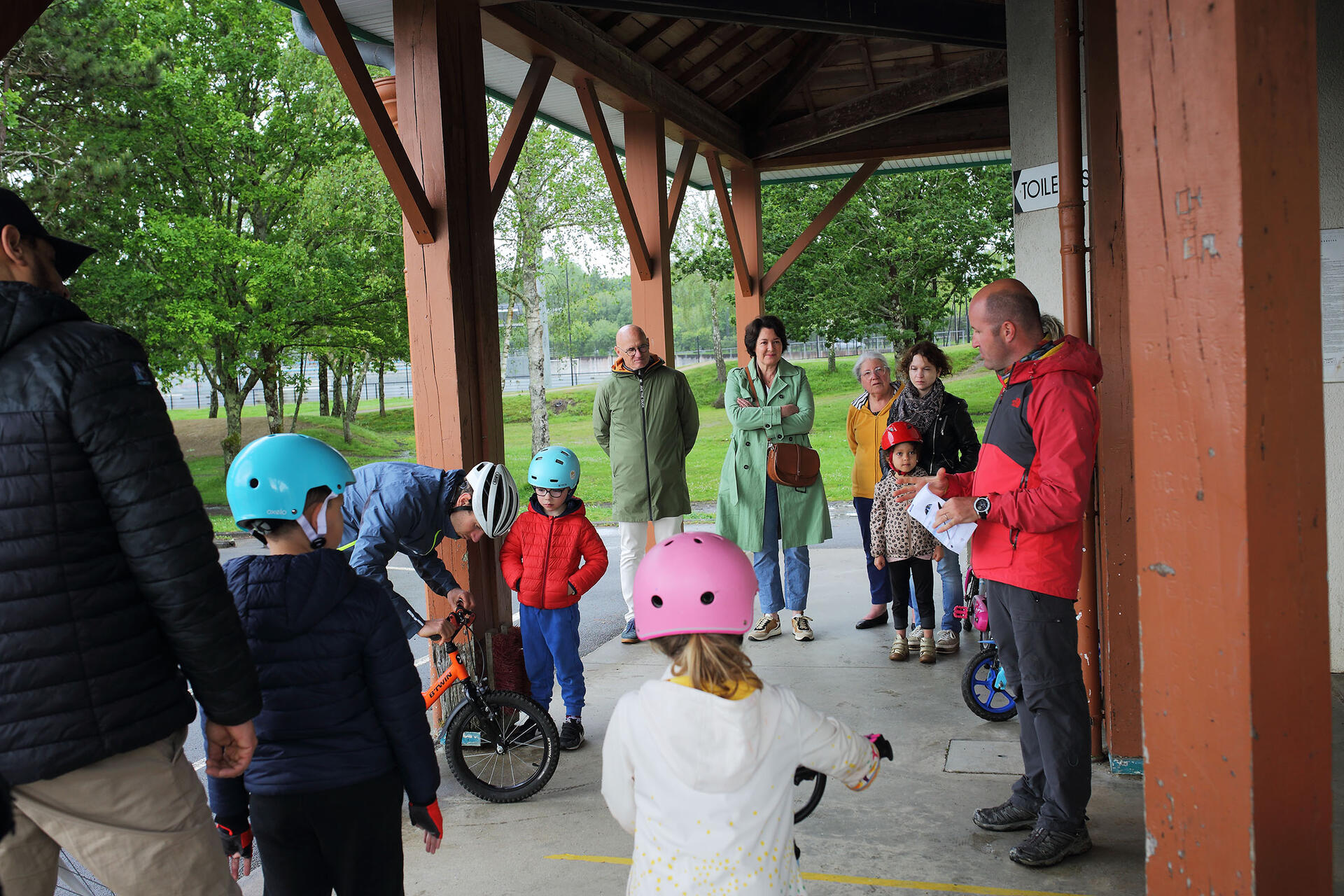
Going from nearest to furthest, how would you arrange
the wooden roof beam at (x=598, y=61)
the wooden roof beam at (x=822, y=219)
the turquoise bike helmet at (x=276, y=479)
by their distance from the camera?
the turquoise bike helmet at (x=276, y=479) → the wooden roof beam at (x=598, y=61) → the wooden roof beam at (x=822, y=219)

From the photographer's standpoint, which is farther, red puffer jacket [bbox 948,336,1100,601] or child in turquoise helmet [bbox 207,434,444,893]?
red puffer jacket [bbox 948,336,1100,601]

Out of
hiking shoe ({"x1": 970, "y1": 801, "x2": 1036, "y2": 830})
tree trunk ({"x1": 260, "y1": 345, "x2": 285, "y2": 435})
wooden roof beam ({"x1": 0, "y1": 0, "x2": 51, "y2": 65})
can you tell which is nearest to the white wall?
hiking shoe ({"x1": 970, "y1": 801, "x2": 1036, "y2": 830})

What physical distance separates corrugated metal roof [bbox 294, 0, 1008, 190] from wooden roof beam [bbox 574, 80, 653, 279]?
0.37m

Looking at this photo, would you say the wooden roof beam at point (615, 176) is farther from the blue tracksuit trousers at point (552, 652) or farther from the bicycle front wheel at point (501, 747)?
the bicycle front wheel at point (501, 747)

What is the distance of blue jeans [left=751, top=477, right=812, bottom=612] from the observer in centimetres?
620

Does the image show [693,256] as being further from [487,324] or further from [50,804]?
[50,804]

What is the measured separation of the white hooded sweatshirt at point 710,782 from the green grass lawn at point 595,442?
11819 mm

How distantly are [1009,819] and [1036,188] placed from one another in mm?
2860

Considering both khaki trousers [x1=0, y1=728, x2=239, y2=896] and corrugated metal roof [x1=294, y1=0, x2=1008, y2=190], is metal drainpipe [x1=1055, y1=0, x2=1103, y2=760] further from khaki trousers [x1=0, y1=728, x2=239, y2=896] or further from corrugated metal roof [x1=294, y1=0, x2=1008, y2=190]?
khaki trousers [x1=0, y1=728, x2=239, y2=896]

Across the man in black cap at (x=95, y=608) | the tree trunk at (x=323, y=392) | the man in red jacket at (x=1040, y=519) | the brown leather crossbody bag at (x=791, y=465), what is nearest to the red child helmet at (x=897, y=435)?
the brown leather crossbody bag at (x=791, y=465)

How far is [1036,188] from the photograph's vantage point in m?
4.72

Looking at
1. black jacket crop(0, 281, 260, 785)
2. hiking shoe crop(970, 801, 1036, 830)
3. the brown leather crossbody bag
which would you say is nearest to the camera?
black jacket crop(0, 281, 260, 785)

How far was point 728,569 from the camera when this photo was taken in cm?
194

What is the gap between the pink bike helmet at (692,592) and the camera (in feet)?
6.27
